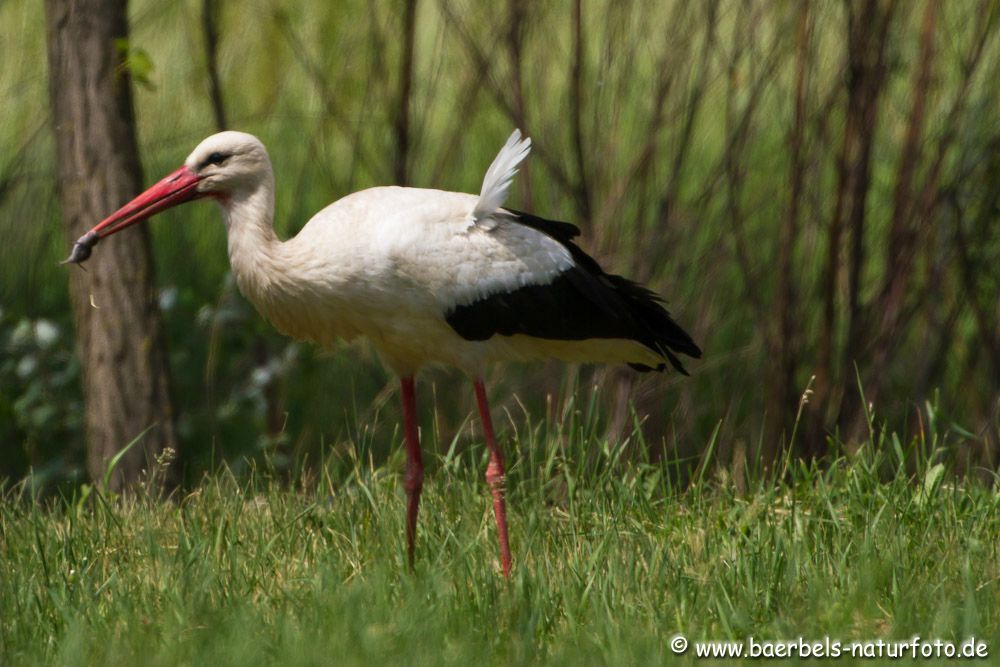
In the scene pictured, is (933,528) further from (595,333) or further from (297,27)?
(297,27)

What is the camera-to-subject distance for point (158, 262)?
27.2 ft

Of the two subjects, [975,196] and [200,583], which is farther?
[975,196]

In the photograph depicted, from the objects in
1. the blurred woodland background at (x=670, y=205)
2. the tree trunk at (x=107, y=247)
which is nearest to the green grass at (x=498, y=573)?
the blurred woodland background at (x=670, y=205)

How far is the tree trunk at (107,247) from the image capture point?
554cm

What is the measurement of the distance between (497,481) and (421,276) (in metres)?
0.71

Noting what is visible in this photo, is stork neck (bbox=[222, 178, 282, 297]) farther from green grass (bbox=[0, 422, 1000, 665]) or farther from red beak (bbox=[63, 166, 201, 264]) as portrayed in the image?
green grass (bbox=[0, 422, 1000, 665])

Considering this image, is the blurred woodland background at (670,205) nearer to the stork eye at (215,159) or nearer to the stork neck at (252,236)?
the stork eye at (215,159)

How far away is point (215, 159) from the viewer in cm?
504

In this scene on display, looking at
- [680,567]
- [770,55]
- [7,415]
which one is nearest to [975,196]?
[770,55]

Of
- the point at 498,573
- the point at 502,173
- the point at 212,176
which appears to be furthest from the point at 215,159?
the point at 498,573

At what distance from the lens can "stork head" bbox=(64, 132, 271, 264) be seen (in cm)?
498

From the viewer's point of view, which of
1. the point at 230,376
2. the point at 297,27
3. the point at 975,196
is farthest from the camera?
the point at 230,376

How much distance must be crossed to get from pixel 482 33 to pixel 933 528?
2965 millimetres

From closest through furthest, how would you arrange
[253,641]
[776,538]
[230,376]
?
[253,641] → [776,538] → [230,376]
